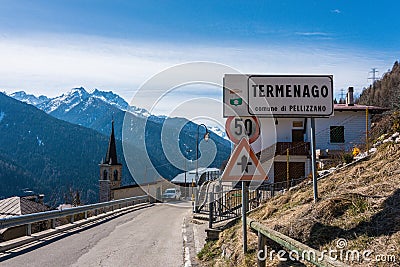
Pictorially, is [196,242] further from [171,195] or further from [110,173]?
[110,173]

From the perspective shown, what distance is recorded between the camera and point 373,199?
6.51 meters

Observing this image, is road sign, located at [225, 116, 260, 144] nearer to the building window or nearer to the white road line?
the white road line

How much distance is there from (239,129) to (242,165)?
2.13ft

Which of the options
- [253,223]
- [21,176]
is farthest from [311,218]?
[21,176]

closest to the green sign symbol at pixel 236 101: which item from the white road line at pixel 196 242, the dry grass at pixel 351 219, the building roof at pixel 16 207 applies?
the dry grass at pixel 351 219

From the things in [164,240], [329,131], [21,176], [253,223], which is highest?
[329,131]

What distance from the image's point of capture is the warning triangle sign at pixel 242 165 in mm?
7000

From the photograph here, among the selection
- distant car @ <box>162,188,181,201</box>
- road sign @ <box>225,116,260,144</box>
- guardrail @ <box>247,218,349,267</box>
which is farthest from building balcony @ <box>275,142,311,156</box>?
guardrail @ <box>247,218,349,267</box>

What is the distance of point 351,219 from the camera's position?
19.9ft

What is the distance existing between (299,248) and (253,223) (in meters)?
1.92

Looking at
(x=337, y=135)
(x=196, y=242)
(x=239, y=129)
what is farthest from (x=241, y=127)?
(x=337, y=135)

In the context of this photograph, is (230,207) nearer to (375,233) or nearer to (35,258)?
(35,258)

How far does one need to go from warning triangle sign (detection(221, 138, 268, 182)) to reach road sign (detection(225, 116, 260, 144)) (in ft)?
0.35

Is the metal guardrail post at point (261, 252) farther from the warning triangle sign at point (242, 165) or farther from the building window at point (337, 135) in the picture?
the building window at point (337, 135)
